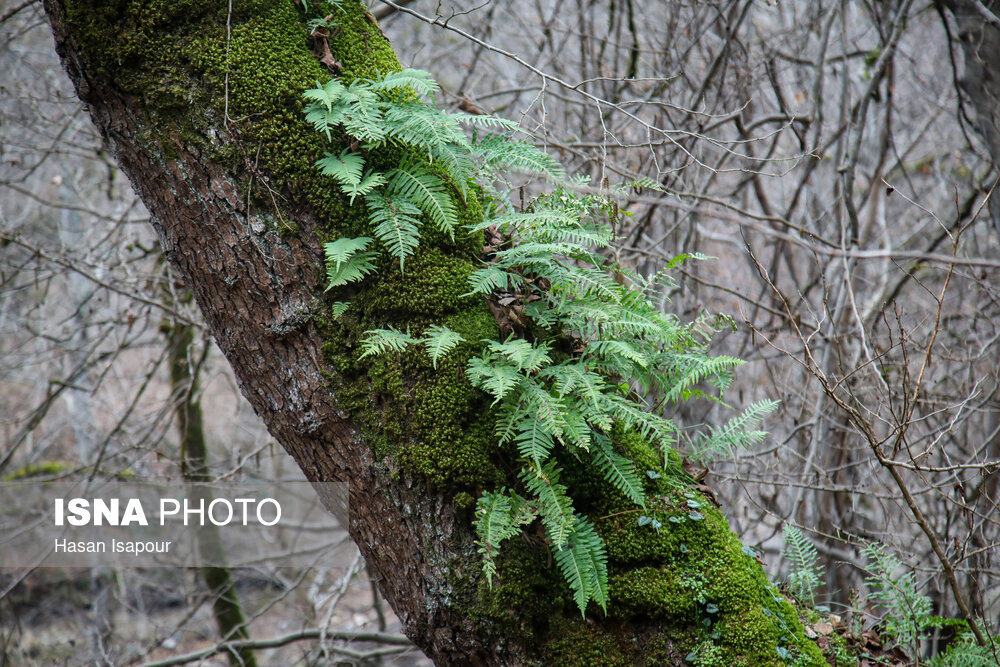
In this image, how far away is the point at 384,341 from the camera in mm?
2332

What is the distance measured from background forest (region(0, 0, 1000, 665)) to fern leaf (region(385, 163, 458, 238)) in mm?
693

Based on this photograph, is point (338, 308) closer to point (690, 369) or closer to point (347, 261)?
point (347, 261)

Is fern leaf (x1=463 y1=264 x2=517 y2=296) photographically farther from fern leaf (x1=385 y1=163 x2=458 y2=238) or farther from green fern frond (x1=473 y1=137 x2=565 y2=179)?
green fern frond (x1=473 y1=137 x2=565 y2=179)

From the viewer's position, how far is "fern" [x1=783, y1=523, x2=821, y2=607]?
2.81m

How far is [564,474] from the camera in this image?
2.46 meters

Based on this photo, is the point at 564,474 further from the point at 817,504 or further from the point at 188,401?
the point at 188,401

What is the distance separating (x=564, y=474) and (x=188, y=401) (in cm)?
473

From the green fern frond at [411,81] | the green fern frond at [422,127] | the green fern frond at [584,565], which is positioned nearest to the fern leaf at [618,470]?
the green fern frond at [584,565]

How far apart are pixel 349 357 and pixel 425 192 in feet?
2.16

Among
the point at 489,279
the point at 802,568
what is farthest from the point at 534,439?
the point at 802,568

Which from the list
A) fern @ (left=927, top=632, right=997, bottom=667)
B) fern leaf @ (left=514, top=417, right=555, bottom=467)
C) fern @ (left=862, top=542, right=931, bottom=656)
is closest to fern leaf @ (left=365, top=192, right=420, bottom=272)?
fern leaf @ (left=514, top=417, right=555, bottom=467)

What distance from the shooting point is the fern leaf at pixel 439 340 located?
2330 millimetres

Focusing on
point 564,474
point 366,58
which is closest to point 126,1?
point 366,58

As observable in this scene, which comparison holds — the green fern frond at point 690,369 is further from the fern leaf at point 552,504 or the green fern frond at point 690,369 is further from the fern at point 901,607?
the fern at point 901,607
